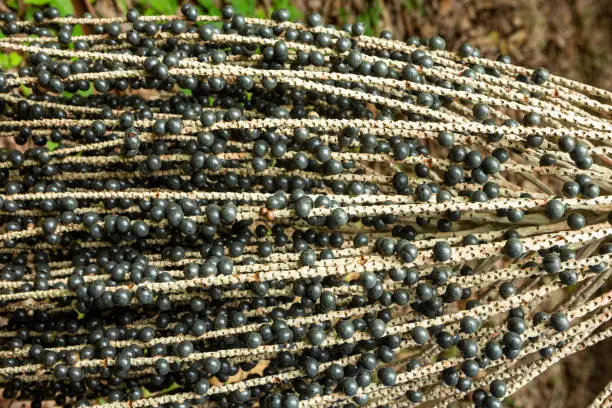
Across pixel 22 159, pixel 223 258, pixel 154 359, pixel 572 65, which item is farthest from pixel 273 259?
pixel 572 65

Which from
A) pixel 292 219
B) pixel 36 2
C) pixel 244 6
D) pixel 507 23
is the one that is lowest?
pixel 292 219

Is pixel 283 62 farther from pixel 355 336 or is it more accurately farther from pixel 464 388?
pixel 464 388

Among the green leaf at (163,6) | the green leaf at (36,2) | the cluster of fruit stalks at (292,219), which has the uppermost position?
the green leaf at (163,6)

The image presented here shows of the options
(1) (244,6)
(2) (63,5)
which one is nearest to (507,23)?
(1) (244,6)

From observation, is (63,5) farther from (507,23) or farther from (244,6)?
(507,23)

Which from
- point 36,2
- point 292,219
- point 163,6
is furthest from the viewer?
point 163,6

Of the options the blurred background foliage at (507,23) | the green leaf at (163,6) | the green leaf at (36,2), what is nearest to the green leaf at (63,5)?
the green leaf at (36,2)

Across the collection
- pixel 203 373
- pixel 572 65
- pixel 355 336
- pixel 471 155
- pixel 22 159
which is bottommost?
pixel 203 373

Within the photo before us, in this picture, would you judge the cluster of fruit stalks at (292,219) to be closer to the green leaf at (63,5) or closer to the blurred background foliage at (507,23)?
the green leaf at (63,5)
